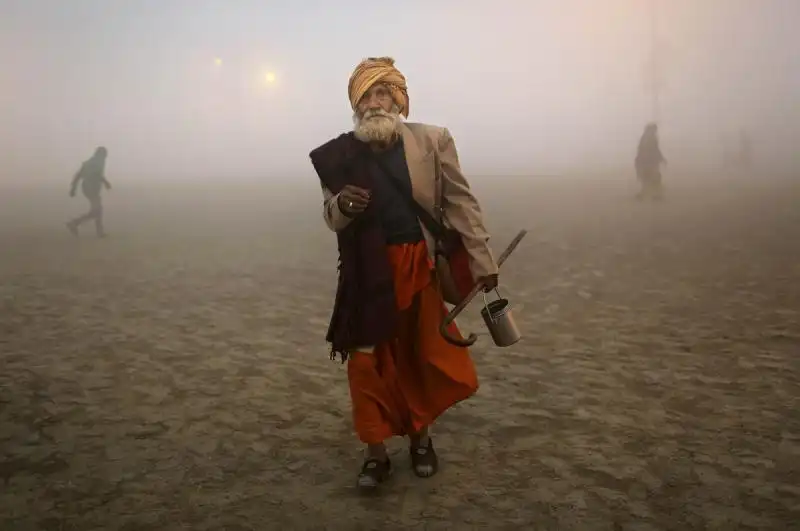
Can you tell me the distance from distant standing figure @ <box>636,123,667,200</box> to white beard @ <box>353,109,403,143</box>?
956cm

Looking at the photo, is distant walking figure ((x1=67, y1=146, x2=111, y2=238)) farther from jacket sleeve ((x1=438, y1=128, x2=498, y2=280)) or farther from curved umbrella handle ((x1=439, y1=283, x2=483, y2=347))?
curved umbrella handle ((x1=439, y1=283, x2=483, y2=347))

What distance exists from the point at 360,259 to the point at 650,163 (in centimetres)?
999

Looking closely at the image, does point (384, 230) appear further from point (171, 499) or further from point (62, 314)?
point (62, 314)

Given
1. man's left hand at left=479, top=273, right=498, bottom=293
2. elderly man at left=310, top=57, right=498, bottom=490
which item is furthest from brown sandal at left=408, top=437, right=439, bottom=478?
man's left hand at left=479, top=273, right=498, bottom=293

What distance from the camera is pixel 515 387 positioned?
3244mm

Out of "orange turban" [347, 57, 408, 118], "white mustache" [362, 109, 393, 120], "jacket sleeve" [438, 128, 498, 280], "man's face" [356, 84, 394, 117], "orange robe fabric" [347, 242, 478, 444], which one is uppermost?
"orange turban" [347, 57, 408, 118]

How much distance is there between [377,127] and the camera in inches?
84.7

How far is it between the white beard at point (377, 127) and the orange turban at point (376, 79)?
65 mm

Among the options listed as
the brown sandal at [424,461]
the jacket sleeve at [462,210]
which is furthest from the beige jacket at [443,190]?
the brown sandal at [424,461]

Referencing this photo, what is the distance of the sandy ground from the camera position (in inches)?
87.4

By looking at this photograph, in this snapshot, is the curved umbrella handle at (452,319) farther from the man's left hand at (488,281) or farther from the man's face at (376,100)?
the man's face at (376,100)

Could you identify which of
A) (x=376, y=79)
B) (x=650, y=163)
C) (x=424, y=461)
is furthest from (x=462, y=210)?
(x=650, y=163)

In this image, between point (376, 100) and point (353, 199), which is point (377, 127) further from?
point (353, 199)

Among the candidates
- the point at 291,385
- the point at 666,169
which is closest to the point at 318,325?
the point at 291,385
